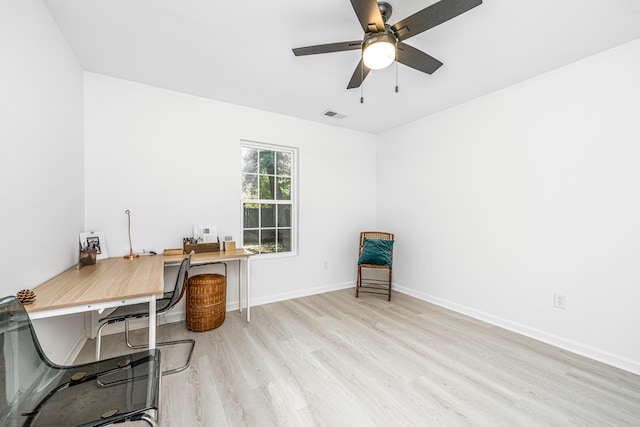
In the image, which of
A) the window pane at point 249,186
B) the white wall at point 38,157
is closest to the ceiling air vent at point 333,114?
the window pane at point 249,186

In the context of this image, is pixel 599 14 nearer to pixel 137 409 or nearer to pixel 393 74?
pixel 393 74

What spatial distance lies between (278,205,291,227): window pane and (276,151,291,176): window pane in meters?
0.49

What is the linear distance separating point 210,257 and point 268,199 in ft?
4.17

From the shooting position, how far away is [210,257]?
2797 mm

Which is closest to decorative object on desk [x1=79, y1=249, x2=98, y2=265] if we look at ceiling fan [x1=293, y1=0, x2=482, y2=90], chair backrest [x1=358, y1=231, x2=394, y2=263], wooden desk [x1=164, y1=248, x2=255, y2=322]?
wooden desk [x1=164, y1=248, x2=255, y2=322]

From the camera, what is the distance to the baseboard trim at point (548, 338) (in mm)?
2178

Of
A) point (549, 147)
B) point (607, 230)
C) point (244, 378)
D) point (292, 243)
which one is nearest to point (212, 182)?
point (292, 243)

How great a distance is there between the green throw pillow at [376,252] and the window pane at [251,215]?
5.08 ft

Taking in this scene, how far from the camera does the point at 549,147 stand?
262cm

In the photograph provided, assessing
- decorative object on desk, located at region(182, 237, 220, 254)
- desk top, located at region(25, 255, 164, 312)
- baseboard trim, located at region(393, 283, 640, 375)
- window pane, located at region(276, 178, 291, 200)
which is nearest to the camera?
desk top, located at region(25, 255, 164, 312)

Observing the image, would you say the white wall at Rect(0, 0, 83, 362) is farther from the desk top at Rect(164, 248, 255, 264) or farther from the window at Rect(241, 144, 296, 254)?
the window at Rect(241, 144, 296, 254)

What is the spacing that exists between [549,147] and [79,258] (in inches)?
177

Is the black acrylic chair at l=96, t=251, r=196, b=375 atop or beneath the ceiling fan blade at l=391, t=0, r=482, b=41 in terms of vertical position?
beneath

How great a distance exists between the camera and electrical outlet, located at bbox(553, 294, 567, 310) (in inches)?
98.7
